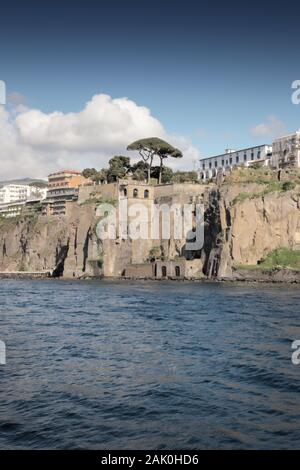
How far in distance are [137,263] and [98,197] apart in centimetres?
1720

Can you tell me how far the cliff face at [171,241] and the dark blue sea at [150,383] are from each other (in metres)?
46.0

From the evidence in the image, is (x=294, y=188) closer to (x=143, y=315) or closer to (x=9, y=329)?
(x=143, y=315)

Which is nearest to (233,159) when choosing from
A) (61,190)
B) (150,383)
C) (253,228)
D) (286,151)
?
(286,151)

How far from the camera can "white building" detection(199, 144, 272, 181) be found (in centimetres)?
13338

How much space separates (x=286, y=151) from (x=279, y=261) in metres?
53.3

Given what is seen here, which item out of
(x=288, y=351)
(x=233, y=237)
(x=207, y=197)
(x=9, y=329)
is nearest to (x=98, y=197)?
(x=207, y=197)

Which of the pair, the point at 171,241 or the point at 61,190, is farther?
the point at 61,190

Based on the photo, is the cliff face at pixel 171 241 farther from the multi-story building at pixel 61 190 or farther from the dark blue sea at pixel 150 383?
the dark blue sea at pixel 150 383

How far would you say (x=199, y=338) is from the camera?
2800 centimetres

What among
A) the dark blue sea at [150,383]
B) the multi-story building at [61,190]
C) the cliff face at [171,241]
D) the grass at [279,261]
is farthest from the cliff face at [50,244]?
the dark blue sea at [150,383]

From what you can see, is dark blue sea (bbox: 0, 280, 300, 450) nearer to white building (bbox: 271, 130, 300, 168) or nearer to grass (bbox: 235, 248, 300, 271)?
grass (bbox: 235, 248, 300, 271)

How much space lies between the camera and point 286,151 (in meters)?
125

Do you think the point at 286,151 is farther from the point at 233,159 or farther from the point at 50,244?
the point at 50,244

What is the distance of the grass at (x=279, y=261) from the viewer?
7650 cm
